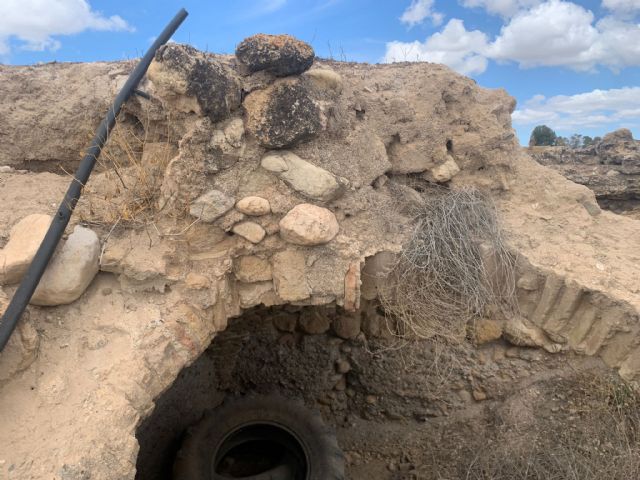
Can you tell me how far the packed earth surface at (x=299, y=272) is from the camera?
7.38 feet

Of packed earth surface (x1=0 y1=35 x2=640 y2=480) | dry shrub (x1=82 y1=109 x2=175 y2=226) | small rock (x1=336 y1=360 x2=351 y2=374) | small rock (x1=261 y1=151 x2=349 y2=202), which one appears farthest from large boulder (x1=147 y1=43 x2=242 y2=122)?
small rock (x1=336 y1=360 x2=351 y2=374)

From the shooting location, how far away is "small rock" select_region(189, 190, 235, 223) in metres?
2.71

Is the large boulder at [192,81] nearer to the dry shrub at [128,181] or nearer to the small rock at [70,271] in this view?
the dry shrub at [128,181]

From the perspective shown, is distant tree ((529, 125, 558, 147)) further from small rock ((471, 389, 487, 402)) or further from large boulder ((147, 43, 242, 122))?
large boulder ((147, 43, 242, 122))

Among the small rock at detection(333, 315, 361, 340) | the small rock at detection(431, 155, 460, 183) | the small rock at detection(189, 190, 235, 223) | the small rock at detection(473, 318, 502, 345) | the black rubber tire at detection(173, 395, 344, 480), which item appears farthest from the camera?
the small rock at detection(333, 315, 361, 340)

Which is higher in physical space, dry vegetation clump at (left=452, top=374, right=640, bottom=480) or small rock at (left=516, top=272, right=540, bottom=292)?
small rock at (left=516, top=272, right=540, bottom=292)

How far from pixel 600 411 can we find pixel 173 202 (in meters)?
3.30

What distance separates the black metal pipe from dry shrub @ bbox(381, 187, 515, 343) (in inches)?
76.2

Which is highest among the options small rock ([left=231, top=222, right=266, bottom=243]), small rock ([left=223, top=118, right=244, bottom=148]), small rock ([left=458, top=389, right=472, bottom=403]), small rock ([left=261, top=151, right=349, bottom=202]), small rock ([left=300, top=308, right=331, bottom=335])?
small rock ([left=223, top=118, right=244, bottom=148])

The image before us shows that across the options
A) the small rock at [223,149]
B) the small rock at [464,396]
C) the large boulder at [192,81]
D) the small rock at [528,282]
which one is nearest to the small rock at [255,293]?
the small rock at [223,149]

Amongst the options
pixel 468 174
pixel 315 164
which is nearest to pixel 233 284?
pixel 315 164

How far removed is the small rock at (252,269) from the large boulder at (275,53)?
1173 millimetres

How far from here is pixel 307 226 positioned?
2.74 m

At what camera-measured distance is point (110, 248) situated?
249cm
